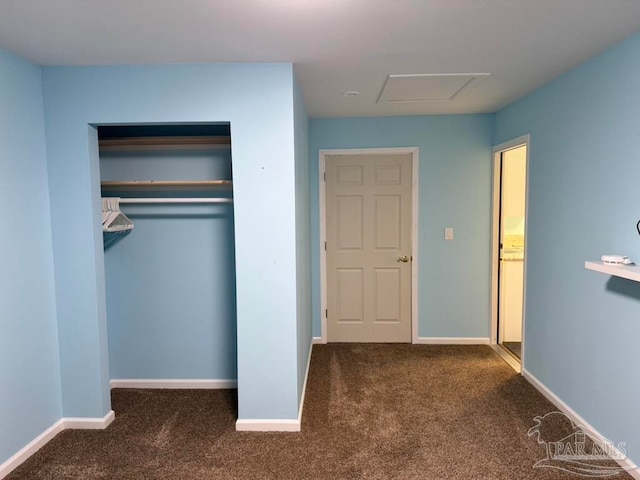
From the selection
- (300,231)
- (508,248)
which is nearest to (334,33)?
(300,231)

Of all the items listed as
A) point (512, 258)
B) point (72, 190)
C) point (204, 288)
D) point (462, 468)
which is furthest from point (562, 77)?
point (72, 190)

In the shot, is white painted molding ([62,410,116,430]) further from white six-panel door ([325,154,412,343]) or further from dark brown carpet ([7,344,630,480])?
white six-panel door ([325,154,412,343])

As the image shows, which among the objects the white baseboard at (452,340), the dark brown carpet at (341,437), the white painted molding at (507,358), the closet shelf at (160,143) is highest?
the closet shelf at (160,143)

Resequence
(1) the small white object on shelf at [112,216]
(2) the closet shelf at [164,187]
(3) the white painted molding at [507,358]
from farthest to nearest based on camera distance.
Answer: (3) the white painted molding at [507,358], (2) the closet shelf at [164,187], (1) the small white object on shelf at [112,216]

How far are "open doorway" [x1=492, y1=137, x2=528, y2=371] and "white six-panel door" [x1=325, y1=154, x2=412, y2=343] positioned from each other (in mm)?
856

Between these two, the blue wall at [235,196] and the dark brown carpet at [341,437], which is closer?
the dark brown carpet at [341,437]

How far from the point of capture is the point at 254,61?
247 centimetres

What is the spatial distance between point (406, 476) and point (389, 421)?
57cm

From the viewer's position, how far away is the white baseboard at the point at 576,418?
2.19 m

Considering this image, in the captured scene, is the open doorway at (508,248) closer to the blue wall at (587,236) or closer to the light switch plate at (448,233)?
the light switch plate at (448,233)

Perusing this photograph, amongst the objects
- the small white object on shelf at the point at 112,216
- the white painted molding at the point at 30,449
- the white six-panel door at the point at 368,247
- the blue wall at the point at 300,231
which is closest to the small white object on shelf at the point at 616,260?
the blue wall at the point at 300,231

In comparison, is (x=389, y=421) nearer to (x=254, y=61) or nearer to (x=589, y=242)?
(x=589, y=242)

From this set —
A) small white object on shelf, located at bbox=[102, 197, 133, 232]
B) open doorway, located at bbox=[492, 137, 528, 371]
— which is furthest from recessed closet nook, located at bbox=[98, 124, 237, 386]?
open doorway, located at bbox=[492, 137, 528, 371]

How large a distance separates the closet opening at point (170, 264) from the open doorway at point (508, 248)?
260 centimetres
